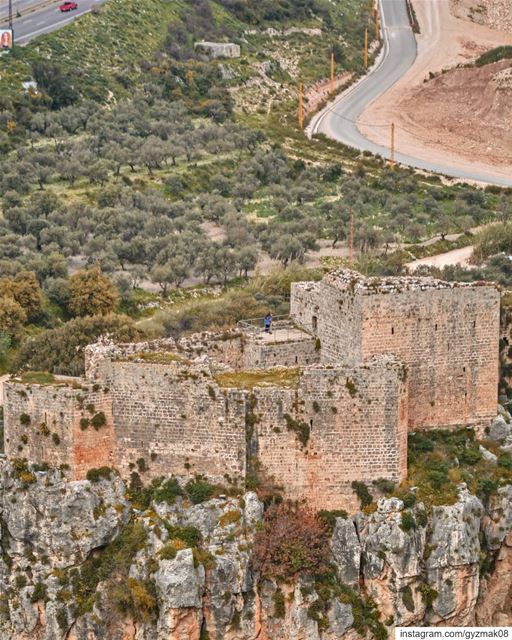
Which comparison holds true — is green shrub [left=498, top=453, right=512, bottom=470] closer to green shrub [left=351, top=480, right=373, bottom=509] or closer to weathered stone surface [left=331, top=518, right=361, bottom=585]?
green shrub [left=351, top=480, right=373, bottom=509]

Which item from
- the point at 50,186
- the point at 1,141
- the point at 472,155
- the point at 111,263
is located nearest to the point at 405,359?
the point at 111,263

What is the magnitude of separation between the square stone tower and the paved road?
8375 cm

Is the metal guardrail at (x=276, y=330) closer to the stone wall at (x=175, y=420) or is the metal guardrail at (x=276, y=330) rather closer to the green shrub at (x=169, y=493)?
the stone wall at (x=175, y=420)

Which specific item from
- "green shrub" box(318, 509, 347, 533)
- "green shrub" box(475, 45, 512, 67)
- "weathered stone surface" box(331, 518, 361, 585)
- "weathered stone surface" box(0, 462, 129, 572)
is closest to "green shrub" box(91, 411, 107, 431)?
"weathered stone surface" box(0, 462, 129, 572)

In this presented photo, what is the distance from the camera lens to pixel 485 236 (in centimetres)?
8381

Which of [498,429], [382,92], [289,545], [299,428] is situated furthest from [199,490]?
[382,92]

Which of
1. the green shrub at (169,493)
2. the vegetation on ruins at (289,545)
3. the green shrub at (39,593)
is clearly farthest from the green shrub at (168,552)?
the green shrub at (39,593)

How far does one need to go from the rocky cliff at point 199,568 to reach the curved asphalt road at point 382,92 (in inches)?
2626

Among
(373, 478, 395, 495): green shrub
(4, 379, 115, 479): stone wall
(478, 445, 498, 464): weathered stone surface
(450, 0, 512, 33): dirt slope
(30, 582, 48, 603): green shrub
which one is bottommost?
(450, 0, 512, 33): dirt slope

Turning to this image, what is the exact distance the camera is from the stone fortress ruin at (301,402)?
49.4 m

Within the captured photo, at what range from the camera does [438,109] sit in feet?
449

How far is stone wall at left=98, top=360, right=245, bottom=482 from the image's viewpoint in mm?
49500

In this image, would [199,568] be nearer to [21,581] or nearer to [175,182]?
[21,581]

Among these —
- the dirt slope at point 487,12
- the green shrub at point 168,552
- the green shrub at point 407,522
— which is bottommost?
the dirt slope at point 487,12
